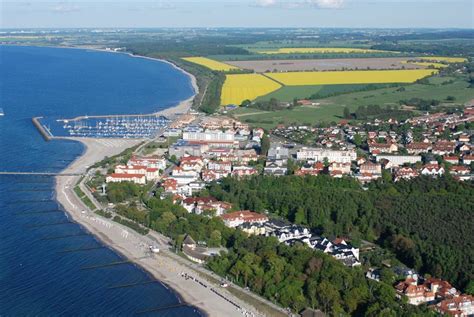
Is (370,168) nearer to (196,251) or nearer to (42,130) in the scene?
(196,251)

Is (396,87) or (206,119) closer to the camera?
(206,119)

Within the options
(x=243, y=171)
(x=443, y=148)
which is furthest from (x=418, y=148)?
(x=243, y=171)

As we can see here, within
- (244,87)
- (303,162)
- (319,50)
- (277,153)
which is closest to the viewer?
(303,162)

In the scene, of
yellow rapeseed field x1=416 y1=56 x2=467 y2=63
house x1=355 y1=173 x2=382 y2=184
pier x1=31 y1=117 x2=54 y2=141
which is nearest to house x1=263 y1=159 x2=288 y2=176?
house x1=355 y1=173 x2=382 y2=184

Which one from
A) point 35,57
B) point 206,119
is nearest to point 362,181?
point 206,119

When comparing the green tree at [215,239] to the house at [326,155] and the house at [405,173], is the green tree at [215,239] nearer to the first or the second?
the house at [405,173]

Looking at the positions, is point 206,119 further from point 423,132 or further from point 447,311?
point 447,311

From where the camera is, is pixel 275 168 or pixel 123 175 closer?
pixel 123 175
